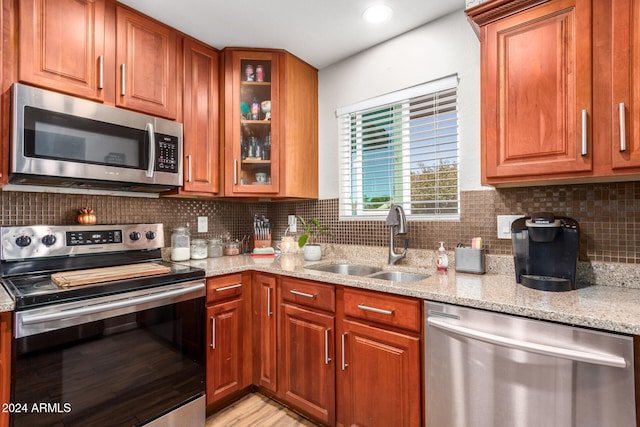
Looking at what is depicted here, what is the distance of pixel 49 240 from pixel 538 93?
98.6 inches

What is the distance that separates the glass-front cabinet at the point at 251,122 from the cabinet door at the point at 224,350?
0.85 metres

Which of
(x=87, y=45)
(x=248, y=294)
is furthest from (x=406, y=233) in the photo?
(x=87, y=45)

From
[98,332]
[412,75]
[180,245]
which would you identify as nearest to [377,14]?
[412,75]

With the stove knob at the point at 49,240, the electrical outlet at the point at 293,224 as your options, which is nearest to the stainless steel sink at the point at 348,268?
the electrical outlet at the point at 293,224

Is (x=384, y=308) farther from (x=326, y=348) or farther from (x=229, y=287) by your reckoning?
(x=229, y=287)

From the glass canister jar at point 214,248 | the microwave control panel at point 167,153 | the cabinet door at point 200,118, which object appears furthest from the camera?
the glass canister jar at point 214,248

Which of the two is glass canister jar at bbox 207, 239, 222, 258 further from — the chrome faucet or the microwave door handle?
the chrome faucet

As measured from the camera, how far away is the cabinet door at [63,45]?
4.75 feet

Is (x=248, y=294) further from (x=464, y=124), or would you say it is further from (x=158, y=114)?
(x=464, y=124)

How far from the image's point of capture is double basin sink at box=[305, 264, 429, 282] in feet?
6.07

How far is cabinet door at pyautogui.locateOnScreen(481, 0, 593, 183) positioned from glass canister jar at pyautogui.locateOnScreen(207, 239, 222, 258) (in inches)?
75.5

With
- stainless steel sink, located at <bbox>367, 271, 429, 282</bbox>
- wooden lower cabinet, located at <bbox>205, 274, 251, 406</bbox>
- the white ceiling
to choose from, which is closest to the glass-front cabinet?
the white ceiling

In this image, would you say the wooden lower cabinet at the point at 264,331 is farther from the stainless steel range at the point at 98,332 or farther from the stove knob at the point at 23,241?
the stove knob at the point at 23,241

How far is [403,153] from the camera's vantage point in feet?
7.07
